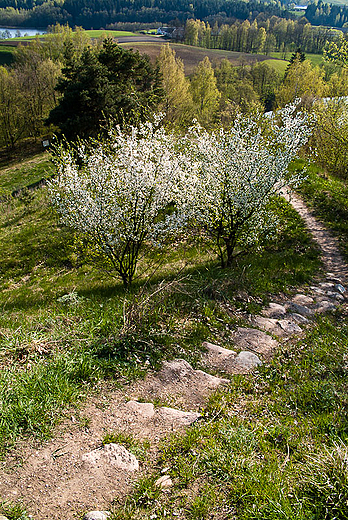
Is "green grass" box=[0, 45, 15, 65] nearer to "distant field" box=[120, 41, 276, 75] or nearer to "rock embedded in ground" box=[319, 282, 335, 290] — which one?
"distant field" box=[120, 41, 276, 75]

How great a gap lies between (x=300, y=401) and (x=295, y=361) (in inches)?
41.1

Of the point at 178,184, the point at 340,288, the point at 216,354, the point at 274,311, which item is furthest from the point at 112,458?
the point at 178,184

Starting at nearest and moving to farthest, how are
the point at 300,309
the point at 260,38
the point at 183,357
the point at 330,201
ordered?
1. the point at 183,357
2. the point at 300,309
3. the point at 330,201
4. the point at 260,38

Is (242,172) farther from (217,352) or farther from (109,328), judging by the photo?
(109,328)

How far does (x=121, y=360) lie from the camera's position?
4.82 metres

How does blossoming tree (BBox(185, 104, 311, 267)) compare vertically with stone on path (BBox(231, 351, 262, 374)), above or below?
above

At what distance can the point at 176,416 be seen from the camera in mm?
3975

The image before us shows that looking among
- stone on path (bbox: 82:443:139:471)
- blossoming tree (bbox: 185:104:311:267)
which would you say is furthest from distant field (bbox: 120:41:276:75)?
stone on path (bbox: 82:443:139:471)

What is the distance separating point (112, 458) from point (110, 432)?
0.37m

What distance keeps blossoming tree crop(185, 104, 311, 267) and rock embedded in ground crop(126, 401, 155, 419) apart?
639 cm

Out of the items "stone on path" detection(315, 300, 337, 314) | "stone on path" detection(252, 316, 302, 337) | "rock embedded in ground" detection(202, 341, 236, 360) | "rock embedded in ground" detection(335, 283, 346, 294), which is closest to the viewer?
"rock embedded in ground" detection(202, 341, 236, 360)

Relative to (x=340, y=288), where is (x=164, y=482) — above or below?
above

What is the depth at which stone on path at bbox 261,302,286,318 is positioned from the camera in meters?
6.91

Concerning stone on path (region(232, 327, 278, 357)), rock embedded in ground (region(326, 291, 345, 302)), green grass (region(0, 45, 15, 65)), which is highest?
green grass (region(0, 45, 15, 65))
